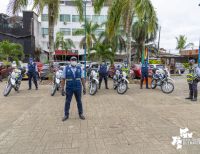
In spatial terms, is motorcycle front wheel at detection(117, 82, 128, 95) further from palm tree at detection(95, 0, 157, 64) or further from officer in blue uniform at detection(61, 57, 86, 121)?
palm tree at detection(95, 0, 157, 64)

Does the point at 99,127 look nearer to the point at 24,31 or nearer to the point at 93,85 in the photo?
the point at 93,85

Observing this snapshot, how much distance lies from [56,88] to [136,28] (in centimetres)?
2598

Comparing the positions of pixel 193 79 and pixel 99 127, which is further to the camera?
pixel 193 79

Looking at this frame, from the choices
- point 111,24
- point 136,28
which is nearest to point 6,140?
point 111,24

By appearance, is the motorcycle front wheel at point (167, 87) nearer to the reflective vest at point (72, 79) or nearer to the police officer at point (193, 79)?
the police officer at point (193, 79)

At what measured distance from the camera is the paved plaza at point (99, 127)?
4.06 meters

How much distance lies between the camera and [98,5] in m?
14.6

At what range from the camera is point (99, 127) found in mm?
5297

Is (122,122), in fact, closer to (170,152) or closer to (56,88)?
(170,152)

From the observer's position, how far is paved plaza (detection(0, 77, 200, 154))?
4.06 meters

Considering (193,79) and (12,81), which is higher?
(193,79)

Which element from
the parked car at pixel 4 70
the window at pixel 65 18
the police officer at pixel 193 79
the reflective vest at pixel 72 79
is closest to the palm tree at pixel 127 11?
the police officer at pixel 193 79

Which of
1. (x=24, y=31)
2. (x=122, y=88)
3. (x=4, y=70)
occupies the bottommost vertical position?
(x=122, y=88)

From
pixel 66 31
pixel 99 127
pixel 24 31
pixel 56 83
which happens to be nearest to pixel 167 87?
pixel 56 83
